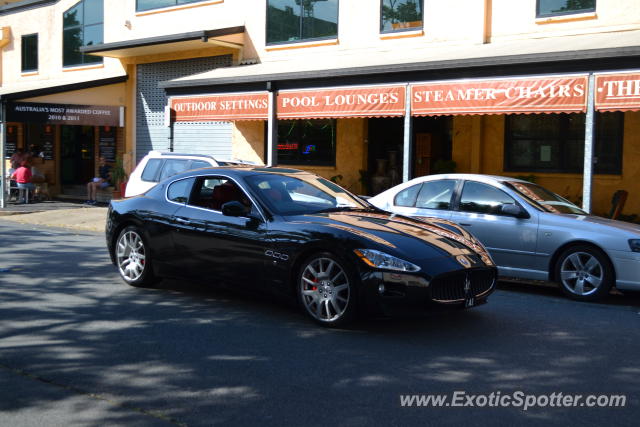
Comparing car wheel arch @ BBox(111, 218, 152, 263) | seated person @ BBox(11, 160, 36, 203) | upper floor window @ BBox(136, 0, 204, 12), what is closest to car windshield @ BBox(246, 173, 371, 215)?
car wheel arch @ BBox(111, 218, 152, 263)

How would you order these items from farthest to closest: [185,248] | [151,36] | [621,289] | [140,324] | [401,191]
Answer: [151,36]
[401,191]
[621,289]
[185,248]
[140,324]

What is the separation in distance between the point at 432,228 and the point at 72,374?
367 cm

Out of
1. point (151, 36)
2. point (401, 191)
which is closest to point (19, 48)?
point (151, 36)

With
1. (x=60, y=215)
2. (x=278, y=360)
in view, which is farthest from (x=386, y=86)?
(x=60, y=215)

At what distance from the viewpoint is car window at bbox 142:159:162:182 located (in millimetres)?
13297

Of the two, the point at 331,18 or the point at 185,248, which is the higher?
the point at 331,18

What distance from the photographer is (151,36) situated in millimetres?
22484

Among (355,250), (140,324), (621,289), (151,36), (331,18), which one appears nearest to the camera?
(355,250)

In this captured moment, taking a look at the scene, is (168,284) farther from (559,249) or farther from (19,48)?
(19,48)

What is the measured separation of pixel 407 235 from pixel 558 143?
1059 cm

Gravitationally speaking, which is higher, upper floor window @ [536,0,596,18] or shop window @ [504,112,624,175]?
upper floor window @ [536,0,596,18]

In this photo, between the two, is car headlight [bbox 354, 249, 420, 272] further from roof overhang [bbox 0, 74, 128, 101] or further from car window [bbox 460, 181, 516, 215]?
roof overhang [bbox 0, 74, 128, 101]

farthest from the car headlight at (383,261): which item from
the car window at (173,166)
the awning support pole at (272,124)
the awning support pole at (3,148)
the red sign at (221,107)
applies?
the awning support pole at (3,148)

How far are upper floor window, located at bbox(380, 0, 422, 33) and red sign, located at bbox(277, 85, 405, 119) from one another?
140 inches
